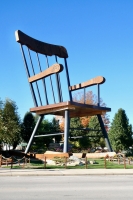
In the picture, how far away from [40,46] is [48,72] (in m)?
3.67

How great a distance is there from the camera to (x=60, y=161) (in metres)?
19.8

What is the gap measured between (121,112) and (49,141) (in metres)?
16.7

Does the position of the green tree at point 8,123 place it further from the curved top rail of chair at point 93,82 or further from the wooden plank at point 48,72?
the curved top rail of chair at point 93,82

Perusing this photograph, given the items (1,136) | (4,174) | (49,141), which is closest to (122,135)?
(1,136)

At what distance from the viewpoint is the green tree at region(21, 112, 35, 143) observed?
44.5m

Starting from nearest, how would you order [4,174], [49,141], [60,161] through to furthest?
[4,174] < [60,161] < [49,141]

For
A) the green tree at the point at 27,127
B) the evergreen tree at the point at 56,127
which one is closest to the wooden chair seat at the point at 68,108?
the green tree at the point at 27,127

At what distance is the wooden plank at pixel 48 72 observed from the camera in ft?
64.4

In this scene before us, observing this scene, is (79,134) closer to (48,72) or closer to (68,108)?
(68,108)

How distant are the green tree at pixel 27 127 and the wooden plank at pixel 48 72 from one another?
23.6 m

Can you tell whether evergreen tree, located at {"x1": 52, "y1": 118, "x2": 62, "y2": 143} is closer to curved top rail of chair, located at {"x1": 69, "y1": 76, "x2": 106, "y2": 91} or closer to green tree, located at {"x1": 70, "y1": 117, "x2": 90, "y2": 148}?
green tree, located at {"x1": 70, "y1": 117, "x2": 90, "y2": 148}

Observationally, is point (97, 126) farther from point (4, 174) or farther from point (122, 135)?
point (4, 174)

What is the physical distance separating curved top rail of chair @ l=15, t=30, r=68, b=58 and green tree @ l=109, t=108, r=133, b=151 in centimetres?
1196

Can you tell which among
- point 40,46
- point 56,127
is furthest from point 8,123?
point 56,127
